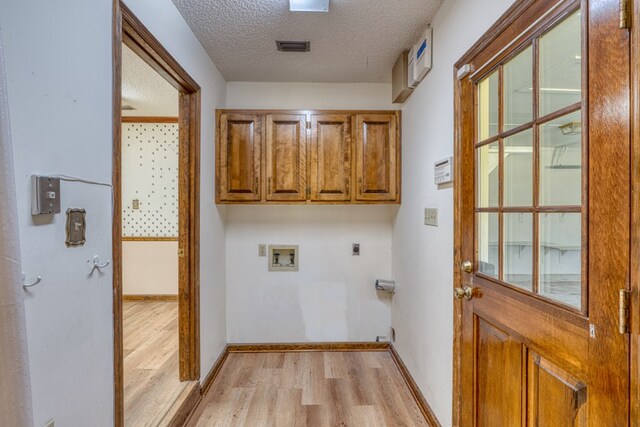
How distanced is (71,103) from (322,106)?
2.08 meters

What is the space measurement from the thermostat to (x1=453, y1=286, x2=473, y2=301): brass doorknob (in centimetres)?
55

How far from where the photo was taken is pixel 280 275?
9.68 ft

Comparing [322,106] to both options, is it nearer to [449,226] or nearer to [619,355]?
[449,226]

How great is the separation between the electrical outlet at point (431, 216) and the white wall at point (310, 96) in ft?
3.99

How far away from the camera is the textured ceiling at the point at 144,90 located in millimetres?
2596

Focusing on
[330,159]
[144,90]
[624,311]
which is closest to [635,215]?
[624,311]

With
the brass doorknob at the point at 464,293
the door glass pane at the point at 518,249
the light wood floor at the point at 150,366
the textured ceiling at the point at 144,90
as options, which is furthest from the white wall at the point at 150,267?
the door glass pane at the point at 518,249

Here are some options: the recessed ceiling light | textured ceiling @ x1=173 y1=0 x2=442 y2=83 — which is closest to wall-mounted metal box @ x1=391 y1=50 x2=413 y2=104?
textured ceiling @ x1=173 y1=0 x2=442 y2=83

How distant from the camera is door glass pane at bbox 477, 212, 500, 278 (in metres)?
1.33

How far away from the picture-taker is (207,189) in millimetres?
2369

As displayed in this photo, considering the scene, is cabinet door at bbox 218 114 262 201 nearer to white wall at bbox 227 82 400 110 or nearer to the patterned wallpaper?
white wall at bbox 227 82 400 110

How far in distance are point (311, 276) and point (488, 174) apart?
1.92 m

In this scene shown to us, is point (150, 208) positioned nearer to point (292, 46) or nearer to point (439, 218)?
point (292, 46)

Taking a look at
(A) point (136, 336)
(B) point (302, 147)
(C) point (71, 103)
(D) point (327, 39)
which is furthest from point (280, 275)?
(C) point (71, 103)
